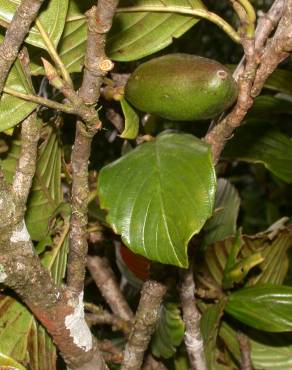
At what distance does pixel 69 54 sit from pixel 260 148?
13.8 inches

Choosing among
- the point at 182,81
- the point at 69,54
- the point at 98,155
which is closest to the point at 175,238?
the point at 182,81

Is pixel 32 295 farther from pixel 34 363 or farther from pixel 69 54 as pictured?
pixel 69 54

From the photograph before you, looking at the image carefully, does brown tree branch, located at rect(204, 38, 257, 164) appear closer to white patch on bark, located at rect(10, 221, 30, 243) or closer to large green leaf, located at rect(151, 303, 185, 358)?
white patch on bark, located at rect(10, 221, 30, 243)

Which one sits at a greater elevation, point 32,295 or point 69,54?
point 69,54

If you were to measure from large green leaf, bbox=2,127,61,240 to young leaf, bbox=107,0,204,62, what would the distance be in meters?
0.15

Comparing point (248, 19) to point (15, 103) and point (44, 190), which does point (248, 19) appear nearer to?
point (15, 103)

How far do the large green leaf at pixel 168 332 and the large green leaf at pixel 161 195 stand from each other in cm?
33

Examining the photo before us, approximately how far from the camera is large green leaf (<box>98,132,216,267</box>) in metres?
0.62

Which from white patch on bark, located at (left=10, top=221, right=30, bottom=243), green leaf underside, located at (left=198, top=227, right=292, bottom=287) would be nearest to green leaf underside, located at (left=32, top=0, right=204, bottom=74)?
white patch on bark, located at (left=10, top=221, right=30, bottom=243)

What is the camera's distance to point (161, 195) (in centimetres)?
65

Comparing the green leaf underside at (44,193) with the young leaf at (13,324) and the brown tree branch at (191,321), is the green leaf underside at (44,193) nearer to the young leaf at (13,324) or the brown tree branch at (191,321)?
the young leaf at (13,324)

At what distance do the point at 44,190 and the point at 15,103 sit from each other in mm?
225

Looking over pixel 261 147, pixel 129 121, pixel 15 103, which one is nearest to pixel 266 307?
pixel 261 147

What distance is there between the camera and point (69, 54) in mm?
744
